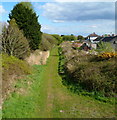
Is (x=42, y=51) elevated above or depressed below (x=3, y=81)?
above

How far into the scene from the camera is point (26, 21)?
2072 centimetres

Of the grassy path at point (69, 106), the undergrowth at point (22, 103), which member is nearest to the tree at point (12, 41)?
the undergrowth at point (22, 103)

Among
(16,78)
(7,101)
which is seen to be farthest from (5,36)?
(7,101)

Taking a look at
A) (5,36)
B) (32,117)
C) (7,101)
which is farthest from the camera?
(5,36)

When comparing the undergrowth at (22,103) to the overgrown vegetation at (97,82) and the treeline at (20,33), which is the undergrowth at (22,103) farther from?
the treeline at (20,33)

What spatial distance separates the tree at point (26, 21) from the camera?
20.4 metres

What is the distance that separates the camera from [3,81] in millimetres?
10109

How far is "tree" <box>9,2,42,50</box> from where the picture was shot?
20359mm

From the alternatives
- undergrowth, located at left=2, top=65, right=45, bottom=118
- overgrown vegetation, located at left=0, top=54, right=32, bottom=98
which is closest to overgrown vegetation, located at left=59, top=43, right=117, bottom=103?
undergrowth, located at left=2, top=65, right=45, bottom=118

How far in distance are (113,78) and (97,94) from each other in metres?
1.86

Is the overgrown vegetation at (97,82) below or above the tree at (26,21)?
below

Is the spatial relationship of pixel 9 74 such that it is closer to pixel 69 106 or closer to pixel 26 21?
pixel 69 106

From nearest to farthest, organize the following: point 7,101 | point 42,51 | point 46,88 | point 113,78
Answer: point 7,101
point 113,78
point 46,88
point 42,51

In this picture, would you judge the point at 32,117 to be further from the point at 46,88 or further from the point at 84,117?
the point at 46,88
